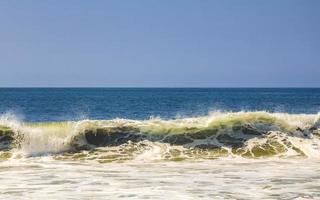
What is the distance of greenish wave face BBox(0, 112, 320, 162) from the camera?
21047mm

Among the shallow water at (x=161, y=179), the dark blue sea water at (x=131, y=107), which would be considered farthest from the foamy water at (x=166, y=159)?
the dark blue sea water at (x=131, y=107)

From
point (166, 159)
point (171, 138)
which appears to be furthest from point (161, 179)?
point (171, 138)

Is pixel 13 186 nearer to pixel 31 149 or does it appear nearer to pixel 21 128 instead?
pixel 31 149

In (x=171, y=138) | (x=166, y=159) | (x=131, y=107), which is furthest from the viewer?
(x=131, y=107)

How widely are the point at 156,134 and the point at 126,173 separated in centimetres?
676

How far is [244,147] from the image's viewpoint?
22031 millimetres

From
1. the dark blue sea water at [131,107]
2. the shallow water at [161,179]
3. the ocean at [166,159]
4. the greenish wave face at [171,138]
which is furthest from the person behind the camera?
the dark blue sea water at [131,107]

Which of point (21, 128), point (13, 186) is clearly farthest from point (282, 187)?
point (21, 128)

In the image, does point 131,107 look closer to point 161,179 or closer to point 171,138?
point 171,138

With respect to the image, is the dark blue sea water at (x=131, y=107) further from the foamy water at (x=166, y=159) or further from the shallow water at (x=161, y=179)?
the shallow water at (x=161, y=179)

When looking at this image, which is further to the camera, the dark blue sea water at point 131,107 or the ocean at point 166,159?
the dark blue sea water at point 131,107

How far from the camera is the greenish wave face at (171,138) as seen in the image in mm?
21047

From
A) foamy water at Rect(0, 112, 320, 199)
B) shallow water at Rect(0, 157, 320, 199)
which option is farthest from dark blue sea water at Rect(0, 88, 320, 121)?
shallow water at Rect(0, 157, 320, 199)

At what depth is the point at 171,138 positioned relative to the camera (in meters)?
22.9
